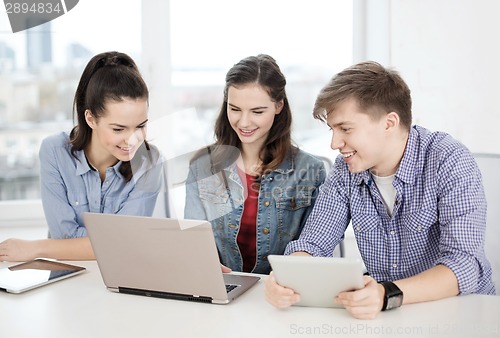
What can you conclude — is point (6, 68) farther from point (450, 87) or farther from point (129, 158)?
point (450, 87)

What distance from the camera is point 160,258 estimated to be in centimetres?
143

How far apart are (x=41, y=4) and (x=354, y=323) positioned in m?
2.04

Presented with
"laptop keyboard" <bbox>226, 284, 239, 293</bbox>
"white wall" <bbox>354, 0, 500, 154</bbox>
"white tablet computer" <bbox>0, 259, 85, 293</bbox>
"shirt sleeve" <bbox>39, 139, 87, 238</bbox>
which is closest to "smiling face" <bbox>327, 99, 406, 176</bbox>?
"laptop keyboard" <bbox>226, 284, 239, 293</bbox>

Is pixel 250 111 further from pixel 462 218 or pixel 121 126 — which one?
pixel 462 218

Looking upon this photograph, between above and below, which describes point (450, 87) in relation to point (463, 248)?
above

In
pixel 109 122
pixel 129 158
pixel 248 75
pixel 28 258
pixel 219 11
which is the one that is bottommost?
pixel 28 258

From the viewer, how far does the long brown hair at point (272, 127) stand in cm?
200

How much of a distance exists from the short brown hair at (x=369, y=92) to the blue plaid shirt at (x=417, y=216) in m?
0.09

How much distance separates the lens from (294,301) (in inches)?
53.4

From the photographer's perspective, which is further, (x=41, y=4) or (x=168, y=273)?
(x=41, y=4)

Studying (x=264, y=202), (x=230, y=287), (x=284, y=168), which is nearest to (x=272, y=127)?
(x=284, y=168)

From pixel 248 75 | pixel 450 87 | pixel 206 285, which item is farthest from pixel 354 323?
pixel 450 87

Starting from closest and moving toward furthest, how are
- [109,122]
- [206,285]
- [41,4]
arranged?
[206,285] → [109,122] → [41,4]

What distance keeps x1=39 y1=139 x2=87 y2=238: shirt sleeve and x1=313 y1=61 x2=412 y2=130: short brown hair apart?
2.89 ft
